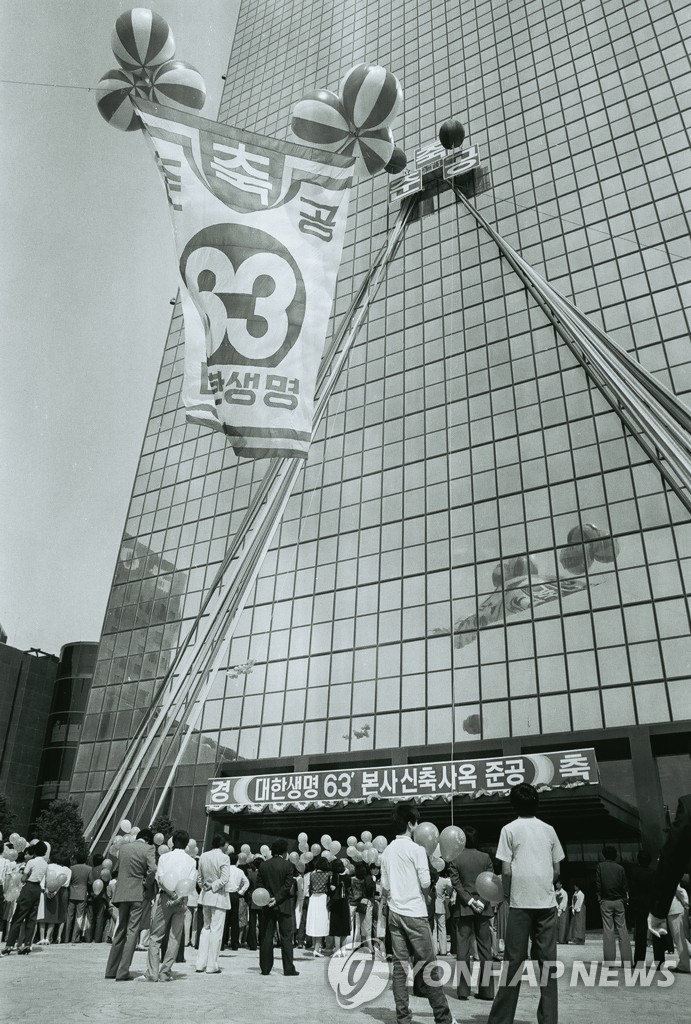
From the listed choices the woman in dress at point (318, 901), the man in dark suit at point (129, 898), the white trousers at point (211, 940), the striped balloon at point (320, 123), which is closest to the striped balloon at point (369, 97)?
the striped balloon at point (320, 123)

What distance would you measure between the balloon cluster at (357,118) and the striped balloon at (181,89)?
120 centimetres

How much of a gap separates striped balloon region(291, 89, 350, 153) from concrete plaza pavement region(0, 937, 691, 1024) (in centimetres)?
853

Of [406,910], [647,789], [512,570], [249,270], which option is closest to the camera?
[406,910]

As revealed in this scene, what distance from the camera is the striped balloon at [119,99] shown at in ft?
31.2

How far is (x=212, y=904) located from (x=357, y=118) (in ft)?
34.6

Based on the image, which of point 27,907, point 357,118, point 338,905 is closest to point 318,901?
point 338,905

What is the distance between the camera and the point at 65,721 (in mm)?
68562

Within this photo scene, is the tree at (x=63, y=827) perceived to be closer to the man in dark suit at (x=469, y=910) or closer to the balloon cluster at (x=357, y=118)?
the man in dark suit at (x=469, y=910)

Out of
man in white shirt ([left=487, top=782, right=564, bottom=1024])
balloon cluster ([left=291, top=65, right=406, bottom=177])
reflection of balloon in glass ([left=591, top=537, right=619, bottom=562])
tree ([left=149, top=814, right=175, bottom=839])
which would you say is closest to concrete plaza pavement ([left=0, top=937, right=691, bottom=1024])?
man in white shirt ([left=487, top=782, right=564, bottom=1024])

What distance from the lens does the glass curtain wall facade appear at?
2984 cm

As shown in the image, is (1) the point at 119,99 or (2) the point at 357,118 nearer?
(2) the point at 357,118

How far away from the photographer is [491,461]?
34.8 m

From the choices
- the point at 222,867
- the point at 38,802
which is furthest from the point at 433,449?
the point at 38,802

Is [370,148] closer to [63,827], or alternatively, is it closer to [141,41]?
[141,41]
